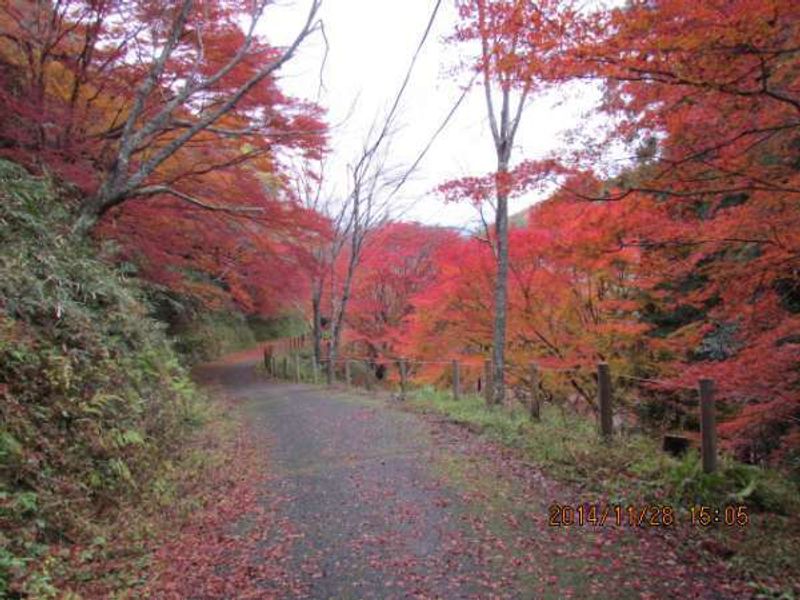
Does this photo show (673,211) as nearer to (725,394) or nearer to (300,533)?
(725,394)

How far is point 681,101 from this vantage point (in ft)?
16.3

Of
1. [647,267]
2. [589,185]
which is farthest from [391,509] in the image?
[647,267]

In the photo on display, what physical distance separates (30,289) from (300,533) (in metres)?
3.74

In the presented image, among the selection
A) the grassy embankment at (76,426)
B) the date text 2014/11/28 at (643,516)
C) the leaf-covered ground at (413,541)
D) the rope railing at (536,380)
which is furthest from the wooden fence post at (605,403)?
the grassy embankment at (76,426)

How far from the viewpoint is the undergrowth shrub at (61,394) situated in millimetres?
3680

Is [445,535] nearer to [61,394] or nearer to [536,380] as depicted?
[61,394]

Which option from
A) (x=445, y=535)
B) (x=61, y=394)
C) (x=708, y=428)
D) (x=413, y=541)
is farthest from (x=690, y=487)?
(x=61, y=394)

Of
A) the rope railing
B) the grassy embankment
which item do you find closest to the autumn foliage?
the rope railing

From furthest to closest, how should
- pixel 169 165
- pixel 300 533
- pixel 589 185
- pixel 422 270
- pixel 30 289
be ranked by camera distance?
pixel 422 270 < pixel 169 165 < pixel 589 185 < pixel 30 289 < pixel 300 533

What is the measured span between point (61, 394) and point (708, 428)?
603 centimetres

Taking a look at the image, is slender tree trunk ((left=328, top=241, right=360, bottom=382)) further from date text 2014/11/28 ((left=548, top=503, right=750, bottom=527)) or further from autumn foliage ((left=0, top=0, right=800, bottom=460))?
date text 2014/11/28 ((left=548, top=503, right=750, bottom=527))

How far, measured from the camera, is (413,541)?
4.14m

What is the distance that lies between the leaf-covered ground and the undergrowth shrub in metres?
0.83

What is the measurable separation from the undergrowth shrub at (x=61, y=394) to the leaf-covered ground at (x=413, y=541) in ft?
2.73
